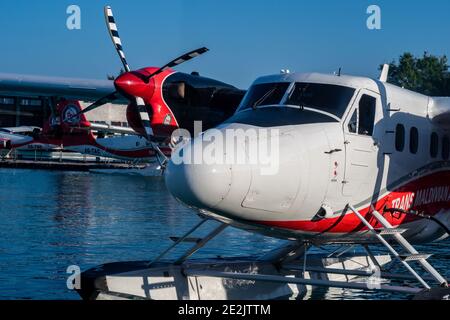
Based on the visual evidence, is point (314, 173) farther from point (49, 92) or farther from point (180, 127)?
point (49, 92)

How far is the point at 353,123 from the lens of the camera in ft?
33.9

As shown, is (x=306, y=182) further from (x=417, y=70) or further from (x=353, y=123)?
(x=417, y=70)

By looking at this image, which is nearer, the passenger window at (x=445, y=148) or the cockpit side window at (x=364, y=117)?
the cockpit side window at (x=364, y=117)

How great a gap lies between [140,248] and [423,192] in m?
7.72

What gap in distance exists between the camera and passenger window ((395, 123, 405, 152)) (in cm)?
1109

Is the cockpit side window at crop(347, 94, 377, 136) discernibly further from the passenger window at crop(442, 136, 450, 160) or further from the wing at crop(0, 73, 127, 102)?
the wing at crop(0, 73, 127, 102)

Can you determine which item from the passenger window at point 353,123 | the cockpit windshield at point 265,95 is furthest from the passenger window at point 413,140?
the cockpit windshield at point 265,95

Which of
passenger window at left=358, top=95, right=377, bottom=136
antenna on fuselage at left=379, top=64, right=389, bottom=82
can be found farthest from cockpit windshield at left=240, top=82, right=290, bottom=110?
antenna on fuselage at left=379, top=64, right=389, bottom=82

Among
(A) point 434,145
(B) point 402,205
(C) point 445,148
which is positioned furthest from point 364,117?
(C) point 445,148

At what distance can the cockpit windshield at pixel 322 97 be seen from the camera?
33.5ft

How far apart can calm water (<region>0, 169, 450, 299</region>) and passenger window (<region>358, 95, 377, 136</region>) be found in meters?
3.92

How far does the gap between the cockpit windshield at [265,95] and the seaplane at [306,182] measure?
0.02m

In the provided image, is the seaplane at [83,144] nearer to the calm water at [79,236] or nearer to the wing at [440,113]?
the calm water at [79,236]

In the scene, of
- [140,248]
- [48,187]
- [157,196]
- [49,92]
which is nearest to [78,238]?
[140,248]
